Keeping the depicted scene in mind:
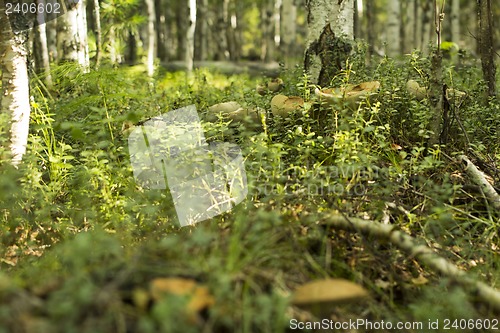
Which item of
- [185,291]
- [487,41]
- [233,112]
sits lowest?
[185,291]

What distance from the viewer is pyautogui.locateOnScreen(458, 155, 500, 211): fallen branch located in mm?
3906

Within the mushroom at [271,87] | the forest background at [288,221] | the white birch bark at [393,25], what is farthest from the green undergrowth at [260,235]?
the white birch bark at [393,25]

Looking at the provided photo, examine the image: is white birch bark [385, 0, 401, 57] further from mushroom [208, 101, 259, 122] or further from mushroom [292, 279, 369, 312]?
mushroom [292, 279, 369, 312]

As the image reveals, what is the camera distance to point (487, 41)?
5.88m

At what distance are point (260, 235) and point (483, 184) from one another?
2171mm

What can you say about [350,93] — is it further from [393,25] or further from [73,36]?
[393,25]

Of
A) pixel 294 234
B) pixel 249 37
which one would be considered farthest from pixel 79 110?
pixel 249 37

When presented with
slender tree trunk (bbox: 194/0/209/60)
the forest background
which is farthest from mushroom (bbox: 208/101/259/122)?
slender tree trunk (bbox: 194/0/209/60)

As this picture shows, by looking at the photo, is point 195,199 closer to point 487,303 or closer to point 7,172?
point 7,172

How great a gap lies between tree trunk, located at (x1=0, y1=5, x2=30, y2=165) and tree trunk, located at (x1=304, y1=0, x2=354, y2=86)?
3.16m

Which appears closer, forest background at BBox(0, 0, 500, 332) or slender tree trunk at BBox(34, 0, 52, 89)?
forest background at BBox(0, 0, 500, 332)

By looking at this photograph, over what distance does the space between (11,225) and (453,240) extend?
3508 mm

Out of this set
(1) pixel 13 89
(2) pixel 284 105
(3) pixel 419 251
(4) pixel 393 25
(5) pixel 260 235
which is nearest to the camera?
(5) pixel 260 235

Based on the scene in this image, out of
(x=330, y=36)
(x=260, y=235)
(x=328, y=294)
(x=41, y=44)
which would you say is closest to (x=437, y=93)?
(x=330, y=36)
